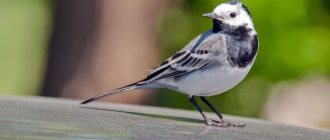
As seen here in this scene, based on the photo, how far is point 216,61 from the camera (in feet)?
24.0

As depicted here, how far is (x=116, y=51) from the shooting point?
14.1m

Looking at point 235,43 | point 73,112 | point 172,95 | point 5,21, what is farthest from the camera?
point 5,21

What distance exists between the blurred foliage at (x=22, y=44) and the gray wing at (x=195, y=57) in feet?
33.9

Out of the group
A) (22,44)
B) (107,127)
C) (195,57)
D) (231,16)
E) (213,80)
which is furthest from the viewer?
(22,44)

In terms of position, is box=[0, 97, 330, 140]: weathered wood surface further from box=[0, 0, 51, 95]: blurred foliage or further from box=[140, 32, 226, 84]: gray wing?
box=[0, 0, 51, 95]: blurred foliage

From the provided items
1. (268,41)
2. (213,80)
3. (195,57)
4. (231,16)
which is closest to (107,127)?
(213,80)

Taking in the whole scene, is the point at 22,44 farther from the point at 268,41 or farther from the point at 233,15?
the point at 233,15

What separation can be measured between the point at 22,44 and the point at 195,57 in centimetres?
1365

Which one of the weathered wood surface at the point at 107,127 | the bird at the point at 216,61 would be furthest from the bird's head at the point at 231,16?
the weathered wood surface at the point at 107,127

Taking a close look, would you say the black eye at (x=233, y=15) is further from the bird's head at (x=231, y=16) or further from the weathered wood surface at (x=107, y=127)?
the weathered wood surface at (x=107, y=127)

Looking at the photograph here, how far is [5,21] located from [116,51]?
20.1 feet

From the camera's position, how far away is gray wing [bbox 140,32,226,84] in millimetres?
7367

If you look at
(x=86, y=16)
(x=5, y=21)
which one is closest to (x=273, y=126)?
(x=86, y=16)

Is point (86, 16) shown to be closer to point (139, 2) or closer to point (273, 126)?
point (139, 2)
